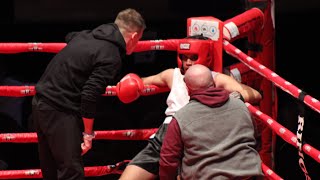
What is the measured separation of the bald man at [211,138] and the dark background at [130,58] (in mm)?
2358

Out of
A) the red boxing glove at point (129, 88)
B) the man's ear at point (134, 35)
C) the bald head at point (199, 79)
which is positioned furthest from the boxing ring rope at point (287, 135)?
the man's ear at point (134, 35)

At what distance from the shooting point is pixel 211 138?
2.60m

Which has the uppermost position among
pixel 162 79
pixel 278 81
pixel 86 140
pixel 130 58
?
pixel 278 81

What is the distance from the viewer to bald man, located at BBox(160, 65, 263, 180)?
260cm

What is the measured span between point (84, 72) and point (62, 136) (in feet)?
1.05

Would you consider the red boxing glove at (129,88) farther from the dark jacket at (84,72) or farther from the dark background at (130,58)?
the dark background at (130,58)

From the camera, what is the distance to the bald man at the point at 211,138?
2.60 meters

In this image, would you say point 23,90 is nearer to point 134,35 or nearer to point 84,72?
point 84,72

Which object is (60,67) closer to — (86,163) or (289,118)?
(86,163)

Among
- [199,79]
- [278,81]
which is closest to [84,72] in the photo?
[199,79]

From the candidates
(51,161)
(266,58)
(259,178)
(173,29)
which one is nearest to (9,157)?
(173,29)

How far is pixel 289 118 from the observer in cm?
546

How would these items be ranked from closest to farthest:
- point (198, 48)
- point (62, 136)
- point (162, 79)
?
point (62, 136) → point (198, 48) → point (162, 79)

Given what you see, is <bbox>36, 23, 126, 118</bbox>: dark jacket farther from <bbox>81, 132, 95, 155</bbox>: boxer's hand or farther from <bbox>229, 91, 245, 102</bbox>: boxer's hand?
<bbox>229, 91, 245, 102</bbox>: boxer's hand
